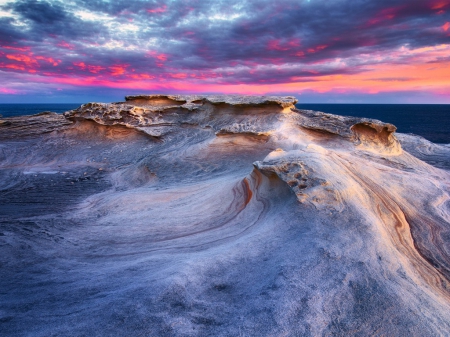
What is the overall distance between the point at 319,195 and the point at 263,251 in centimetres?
161

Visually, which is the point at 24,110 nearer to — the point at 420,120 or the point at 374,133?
the point at 420,120

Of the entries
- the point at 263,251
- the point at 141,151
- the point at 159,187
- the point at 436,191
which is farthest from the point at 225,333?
the point at 141,151

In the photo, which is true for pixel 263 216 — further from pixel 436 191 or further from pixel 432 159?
pixel 432 159

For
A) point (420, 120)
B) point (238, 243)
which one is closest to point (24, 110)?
point (420, 120)

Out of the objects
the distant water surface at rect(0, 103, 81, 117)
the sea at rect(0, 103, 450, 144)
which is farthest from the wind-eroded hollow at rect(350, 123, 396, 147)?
the distant water surface at rect(0, 103, 81, 117)

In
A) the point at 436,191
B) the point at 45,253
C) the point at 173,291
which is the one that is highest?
the point at 436,191

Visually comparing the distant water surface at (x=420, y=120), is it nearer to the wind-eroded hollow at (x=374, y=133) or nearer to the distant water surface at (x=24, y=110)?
the wind-eroded hollow at (x=374, y=133)

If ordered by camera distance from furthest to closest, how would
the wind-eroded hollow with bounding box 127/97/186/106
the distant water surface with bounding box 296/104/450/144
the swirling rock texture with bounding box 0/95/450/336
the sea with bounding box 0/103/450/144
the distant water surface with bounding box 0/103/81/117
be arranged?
the distant water surface with bounding box 0/103/81/117 → the sea with bounding box 0/103/450/144 → the distant water surface with bounding box 296/104/450/144 → the wind-eroded hollow with bounding box 127/97/186/106 → the swirling rock texture with bounding box 0/95/450/336

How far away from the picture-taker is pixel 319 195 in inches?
204

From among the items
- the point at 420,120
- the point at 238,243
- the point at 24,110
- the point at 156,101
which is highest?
the point at 24,110

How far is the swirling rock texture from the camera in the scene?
3033mm

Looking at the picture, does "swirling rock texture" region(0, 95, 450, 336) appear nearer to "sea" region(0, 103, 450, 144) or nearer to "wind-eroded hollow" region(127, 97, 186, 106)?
"wind-eroded hollow" region(127, 97, 186, 106)

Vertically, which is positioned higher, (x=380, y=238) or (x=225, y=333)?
(x=380, y=238)

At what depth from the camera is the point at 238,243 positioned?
4.56 m
